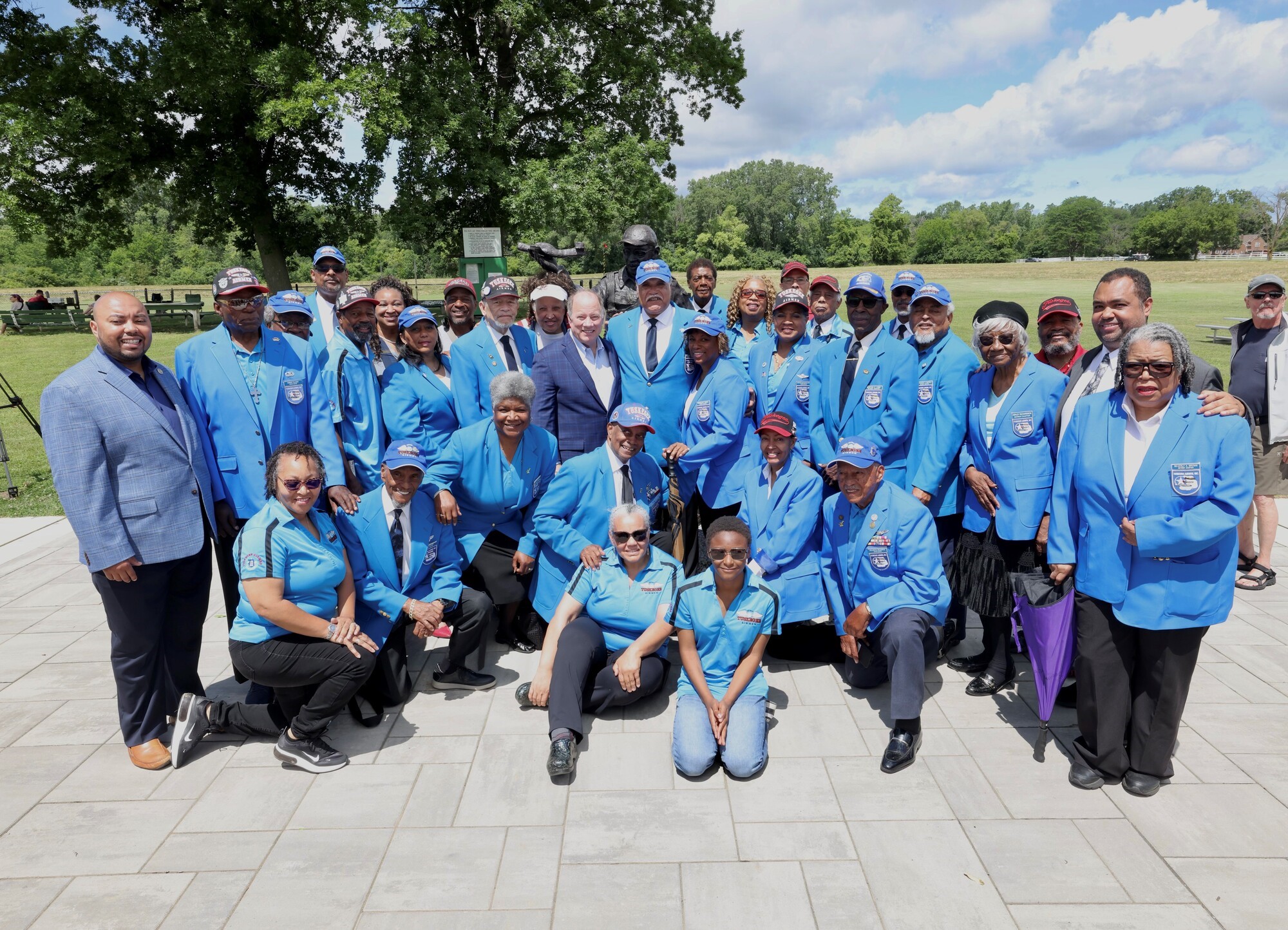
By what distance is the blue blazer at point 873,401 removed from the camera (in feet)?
15.1

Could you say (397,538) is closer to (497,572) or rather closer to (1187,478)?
(497,572)

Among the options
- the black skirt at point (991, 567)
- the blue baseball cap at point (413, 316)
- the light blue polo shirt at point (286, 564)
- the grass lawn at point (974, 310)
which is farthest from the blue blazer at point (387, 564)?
the grass lawn at point (974, 310)

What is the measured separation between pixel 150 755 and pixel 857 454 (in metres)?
3.72

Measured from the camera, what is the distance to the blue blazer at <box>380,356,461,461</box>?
4.92 meters

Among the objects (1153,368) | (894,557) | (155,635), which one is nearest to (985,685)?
(894,557)

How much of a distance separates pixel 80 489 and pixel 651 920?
292 cm

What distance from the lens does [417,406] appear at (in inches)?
195

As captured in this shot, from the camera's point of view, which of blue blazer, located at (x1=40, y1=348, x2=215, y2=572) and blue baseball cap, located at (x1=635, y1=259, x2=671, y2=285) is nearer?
blue blazer, located at (x1=40, y1=348, x2=215, y2=572)

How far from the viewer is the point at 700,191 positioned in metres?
88.8

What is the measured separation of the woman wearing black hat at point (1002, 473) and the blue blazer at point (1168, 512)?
579 mm

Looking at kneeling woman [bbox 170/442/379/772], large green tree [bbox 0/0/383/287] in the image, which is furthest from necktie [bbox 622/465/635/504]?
large green tree [bbox 0/0/383/287]

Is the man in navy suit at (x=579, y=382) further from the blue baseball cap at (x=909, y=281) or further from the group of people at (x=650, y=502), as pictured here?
the blue baseball cap at (x=909, y=281)

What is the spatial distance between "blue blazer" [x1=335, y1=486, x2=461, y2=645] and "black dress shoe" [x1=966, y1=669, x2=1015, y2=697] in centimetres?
290

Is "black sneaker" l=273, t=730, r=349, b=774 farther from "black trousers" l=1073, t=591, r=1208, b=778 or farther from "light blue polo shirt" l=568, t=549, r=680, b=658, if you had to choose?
"black trousers" l=1073, t=591, r=1208, b=778
